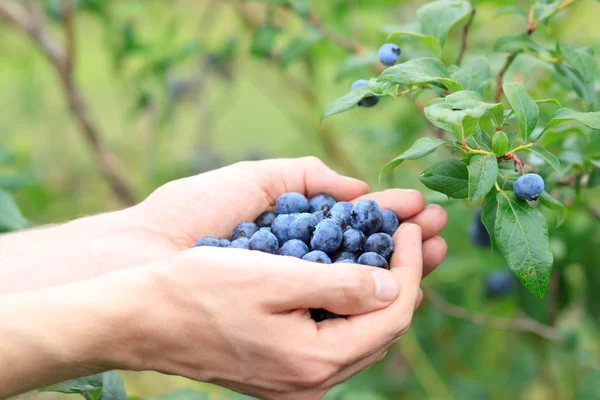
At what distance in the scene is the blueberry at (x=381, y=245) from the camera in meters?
1.06

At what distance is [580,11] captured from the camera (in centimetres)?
216

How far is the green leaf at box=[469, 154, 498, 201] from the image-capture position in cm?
82

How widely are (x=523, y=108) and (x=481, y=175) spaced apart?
129 millimetres

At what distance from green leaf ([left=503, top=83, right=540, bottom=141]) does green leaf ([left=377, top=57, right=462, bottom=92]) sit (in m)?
0.07

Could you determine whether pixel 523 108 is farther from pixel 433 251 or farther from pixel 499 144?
pixel 433 251

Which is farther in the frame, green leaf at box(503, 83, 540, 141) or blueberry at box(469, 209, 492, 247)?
blueberry at box(469, 209, 492, 247)

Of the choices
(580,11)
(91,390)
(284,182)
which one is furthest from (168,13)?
(91,390)

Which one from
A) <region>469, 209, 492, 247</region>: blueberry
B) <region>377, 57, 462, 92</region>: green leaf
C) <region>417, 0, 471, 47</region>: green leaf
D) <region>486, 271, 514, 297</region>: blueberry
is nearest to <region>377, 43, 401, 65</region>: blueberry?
<region>417, 0, 471, 47</region>: green leaf

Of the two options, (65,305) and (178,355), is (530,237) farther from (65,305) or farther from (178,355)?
(65,305)

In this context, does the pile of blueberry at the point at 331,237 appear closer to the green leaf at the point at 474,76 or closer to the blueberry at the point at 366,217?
the blueberry at the point at 366,217

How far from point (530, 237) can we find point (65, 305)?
679 millimetres

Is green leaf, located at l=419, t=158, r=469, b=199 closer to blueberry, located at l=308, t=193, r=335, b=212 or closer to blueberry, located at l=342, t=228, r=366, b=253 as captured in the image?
blueberry, located at l=342, t=228, r=366, b=253

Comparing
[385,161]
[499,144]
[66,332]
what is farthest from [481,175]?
[385,161]

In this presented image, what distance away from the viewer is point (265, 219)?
1.26m
